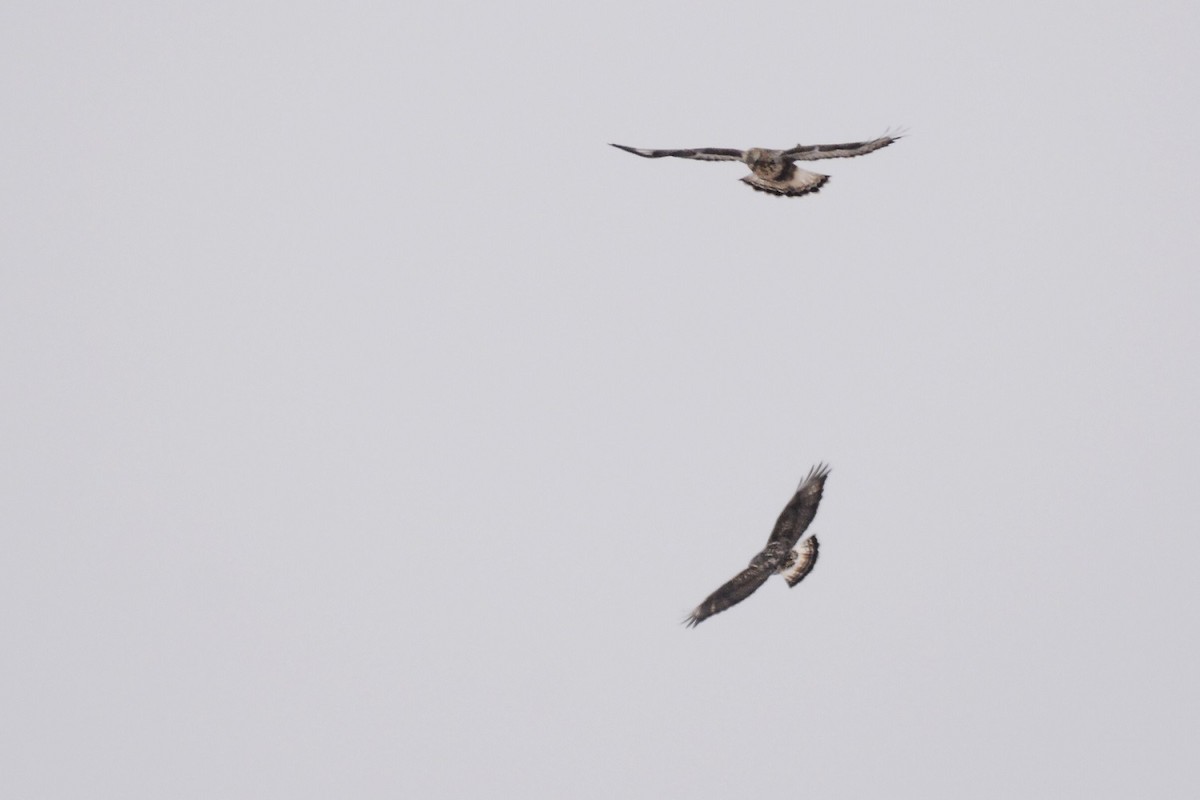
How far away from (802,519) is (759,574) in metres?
1.16

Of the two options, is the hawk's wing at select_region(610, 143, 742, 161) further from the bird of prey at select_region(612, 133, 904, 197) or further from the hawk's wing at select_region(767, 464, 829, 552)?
the hawk's wing at select_region(767, 464, 829, 552)

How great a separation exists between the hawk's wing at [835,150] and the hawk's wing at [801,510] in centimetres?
517

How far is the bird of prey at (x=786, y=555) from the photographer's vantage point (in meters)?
24.8

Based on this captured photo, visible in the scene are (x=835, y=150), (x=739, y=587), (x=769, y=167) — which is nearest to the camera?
(x=835, y=150)

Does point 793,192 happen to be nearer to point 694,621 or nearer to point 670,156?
point 670,156

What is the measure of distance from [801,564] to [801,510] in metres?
0.95

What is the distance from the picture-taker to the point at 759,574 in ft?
82.3

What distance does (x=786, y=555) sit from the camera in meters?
25.1

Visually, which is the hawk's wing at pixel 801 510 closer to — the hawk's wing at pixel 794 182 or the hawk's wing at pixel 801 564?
the hawk's wing at pixel 801 564

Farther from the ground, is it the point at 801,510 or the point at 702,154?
the point at 702,154

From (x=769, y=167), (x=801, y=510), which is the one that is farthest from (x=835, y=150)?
(x=801, y=510)

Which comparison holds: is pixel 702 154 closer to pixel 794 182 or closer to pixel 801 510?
pixel 794 182

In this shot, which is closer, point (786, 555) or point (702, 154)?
point (702, 154)

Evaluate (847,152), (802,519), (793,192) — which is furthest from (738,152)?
(802,519)
